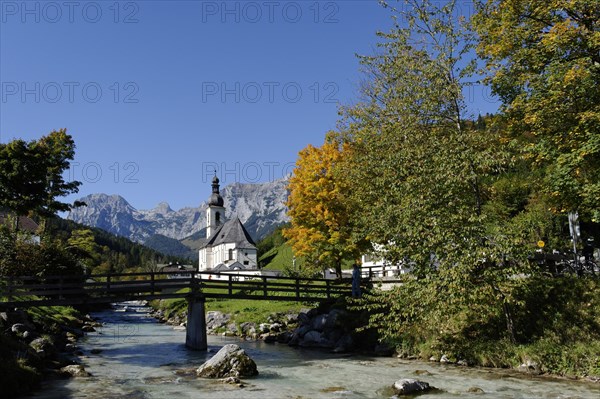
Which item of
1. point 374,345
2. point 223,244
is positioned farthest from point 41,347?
point 223,244

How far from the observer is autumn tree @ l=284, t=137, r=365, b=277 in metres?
31.7

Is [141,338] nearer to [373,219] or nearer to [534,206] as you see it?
[373,219]

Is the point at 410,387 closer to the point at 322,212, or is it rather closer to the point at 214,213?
the point at 322,212

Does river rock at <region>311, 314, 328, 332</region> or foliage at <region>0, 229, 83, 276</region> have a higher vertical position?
foliage at <region>0, 229, 83, 276</region>

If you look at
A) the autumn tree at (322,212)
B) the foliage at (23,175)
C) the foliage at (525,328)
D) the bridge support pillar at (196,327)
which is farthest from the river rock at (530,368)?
the foliage at (23,175)

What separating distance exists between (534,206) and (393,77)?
2274cm

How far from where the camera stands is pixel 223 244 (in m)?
128

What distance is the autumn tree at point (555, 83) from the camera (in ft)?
58.0

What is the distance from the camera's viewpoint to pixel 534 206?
4272 centimetres

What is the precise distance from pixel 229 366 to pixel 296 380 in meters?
2.71

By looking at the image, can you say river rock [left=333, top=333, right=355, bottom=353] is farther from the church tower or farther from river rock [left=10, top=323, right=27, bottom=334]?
the church tower

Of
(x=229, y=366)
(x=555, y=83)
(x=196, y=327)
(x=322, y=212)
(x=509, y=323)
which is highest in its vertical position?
(x=555, y=83)

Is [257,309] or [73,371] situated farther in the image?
[257,309]

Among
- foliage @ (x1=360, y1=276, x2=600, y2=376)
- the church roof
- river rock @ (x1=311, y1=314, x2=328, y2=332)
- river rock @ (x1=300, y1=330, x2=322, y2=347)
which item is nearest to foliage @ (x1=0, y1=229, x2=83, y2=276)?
river rock @ (x1=300, y1=330, x2=322, y2=347)
